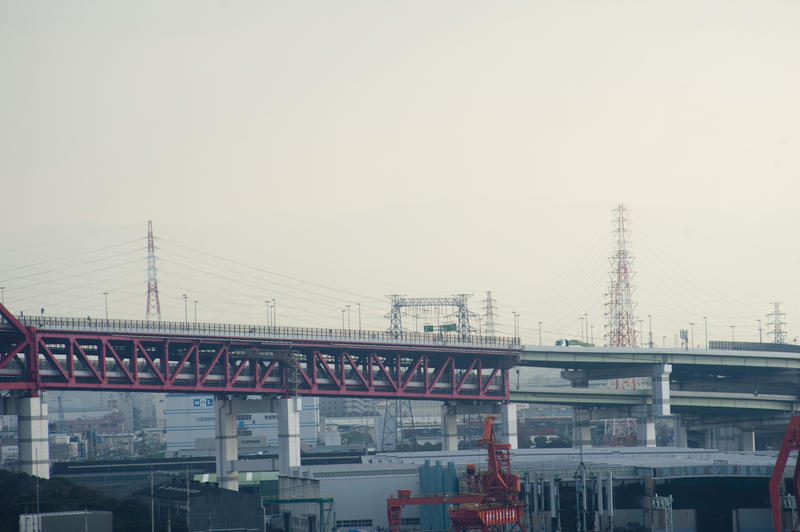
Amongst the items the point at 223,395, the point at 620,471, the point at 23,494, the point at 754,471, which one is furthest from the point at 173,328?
the point at 754,471

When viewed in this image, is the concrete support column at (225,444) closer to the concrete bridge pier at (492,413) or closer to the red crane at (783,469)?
the concrete bridge pier at (492,413)

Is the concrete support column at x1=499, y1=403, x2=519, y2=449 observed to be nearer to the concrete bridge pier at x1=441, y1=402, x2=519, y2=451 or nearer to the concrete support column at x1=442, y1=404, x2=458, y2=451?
the concrete bridge pier at x1=441, y1=402, x2=519, y2=451

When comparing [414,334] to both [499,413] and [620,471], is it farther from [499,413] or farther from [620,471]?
[620,471]

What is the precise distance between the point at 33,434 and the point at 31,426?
0.97 meters

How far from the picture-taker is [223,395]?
156250mm

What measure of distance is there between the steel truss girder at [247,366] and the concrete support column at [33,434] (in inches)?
96.4

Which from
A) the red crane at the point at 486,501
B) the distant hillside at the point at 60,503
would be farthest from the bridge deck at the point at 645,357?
the distant hillside at the point at 60,503

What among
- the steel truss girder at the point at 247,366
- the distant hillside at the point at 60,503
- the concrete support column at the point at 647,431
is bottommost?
the distant hillside at the point at 60,503

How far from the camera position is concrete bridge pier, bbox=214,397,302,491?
156625 mm

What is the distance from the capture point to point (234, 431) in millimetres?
158000

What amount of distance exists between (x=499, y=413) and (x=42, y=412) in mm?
66560

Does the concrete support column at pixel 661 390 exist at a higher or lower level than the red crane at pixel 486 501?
higher

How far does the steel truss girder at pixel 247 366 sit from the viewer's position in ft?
465

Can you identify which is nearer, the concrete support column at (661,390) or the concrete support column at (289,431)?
the concrete support column at (289,431)
